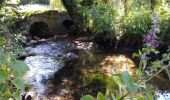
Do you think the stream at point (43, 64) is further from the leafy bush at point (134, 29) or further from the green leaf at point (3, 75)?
the green leaf at point (3, 75)

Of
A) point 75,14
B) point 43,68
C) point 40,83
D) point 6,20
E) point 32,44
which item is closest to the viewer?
point 40,83

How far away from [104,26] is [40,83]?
→ 4400 millimetres

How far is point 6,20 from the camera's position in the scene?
8.63 metres

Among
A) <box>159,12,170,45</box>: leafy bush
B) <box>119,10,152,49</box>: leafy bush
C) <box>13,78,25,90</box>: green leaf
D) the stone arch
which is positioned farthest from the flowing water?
<box>13,78,25,90</box>: green leaf

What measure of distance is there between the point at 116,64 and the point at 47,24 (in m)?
5.30

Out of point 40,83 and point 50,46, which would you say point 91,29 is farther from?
point 40,83

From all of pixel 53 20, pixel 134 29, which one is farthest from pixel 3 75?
pixel 53 20

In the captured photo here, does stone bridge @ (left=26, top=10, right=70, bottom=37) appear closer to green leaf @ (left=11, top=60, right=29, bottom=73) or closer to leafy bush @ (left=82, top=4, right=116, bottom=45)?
leafy bush @ (left=82, top=4, right=116, bottom=45)

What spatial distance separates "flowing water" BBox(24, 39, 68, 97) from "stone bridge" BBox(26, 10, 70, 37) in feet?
4.91

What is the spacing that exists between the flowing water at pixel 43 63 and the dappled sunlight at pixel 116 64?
1.17 meters

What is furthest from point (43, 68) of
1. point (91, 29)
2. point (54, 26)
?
point (54, 26)

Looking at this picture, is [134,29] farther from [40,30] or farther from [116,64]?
[40,30]

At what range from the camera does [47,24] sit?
47.1ft

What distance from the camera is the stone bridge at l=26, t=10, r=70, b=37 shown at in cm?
1405
